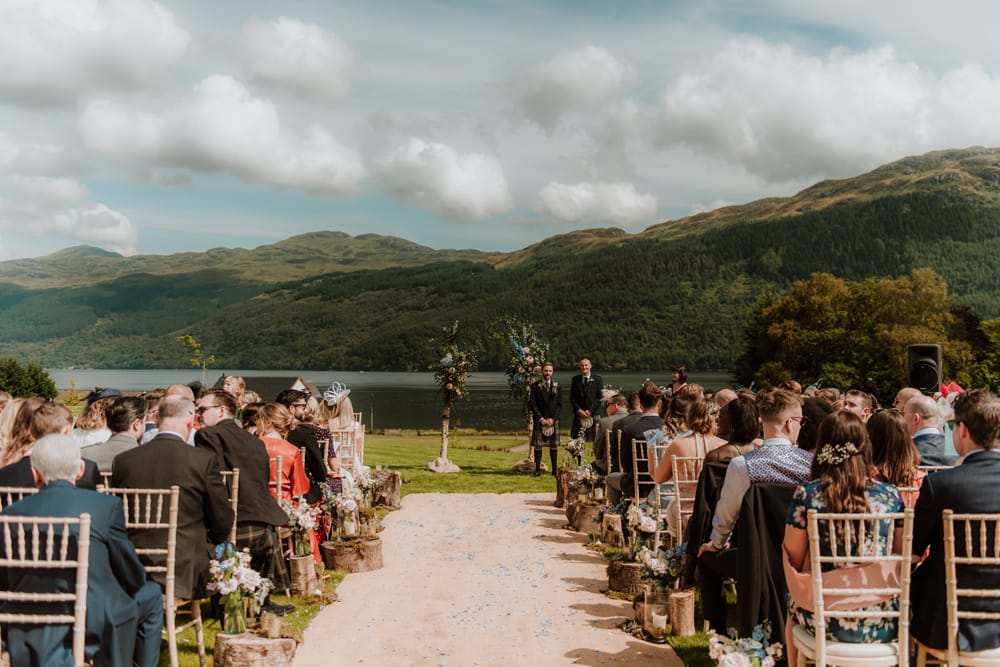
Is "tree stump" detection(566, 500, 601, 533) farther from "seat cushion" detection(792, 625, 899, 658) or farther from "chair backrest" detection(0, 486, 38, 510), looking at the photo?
"chair backrest" detection(0, 486, 38, 510)

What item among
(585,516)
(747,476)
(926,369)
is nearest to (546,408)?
(585,516)

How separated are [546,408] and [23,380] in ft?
119

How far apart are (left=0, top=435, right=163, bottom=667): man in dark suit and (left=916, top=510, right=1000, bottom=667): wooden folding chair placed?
3.90 meters

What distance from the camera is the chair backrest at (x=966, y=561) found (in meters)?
3.46

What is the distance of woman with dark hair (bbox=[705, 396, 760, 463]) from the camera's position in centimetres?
534

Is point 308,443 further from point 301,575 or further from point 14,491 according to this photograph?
point 14,491

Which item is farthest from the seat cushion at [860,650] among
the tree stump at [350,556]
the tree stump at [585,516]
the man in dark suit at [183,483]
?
the tree stump at [585,516]

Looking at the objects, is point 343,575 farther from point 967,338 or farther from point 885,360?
point 967,338

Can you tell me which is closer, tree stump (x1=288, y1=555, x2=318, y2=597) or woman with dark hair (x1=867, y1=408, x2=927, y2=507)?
woman with dark hair (x1=867, y1=408, x2=927, y2=507)

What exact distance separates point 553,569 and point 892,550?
4953 mm

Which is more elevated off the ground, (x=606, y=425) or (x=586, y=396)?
(x=586, y=396)

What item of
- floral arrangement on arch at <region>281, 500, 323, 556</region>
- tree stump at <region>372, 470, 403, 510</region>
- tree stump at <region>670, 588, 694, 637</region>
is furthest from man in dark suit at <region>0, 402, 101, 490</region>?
tree stump at <region>372, 470, 403, 510</region>

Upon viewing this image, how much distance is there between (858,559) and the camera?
3361mm

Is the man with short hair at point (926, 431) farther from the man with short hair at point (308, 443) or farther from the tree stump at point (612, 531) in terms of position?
the man with short hair at point (308, 443)
